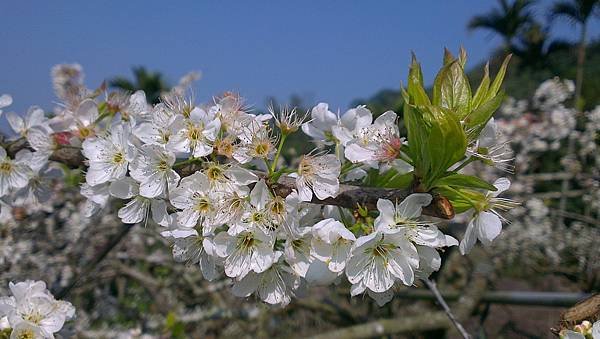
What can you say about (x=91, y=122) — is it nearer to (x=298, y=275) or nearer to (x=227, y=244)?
(x=227, y=244)

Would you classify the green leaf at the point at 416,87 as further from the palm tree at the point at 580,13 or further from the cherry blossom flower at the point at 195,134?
the palm tree at the point at 580,13

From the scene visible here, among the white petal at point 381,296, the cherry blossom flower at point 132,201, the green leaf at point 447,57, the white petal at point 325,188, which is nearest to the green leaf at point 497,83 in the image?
the green leaf at point 447,57

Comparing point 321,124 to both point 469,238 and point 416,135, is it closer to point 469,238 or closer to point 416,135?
point 416,135

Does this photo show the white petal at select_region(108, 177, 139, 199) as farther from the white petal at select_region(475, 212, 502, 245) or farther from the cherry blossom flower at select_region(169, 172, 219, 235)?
the white petal at select_region(475, 212, 502, 245)

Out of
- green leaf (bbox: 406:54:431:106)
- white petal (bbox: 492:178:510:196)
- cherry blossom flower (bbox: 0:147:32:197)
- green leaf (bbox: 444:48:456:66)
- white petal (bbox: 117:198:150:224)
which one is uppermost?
green leaf (bbox: 444:48:456:66)

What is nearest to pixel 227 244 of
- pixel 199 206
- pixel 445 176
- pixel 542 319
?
pixel 199 206

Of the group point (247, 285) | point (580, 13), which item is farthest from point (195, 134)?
point (580, 13)

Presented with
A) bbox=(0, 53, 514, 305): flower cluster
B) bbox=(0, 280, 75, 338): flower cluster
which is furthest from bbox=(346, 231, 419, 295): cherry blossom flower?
bbox=(0, 280, 75, 338): flower cluster
